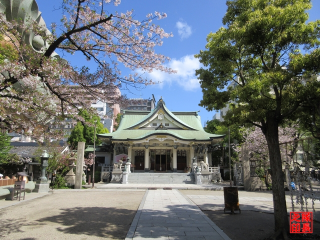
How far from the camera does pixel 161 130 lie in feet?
86.1

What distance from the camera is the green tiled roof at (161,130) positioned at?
26.5m

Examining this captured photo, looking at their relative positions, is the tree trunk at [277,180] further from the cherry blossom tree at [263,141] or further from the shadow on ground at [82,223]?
the cherry blossom tree at [263,141]

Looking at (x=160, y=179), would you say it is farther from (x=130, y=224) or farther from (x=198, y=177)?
(x=130, y=224)

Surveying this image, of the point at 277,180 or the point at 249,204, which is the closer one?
the point at 277,180

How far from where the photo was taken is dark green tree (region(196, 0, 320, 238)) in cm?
523

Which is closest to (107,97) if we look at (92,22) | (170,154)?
(92,22)

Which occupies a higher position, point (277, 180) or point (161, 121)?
Result: point (161, 121)

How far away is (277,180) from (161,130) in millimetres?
21043

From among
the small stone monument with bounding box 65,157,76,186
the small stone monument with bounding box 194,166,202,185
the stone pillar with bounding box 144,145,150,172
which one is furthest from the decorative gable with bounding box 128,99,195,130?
the small stone monument with bounding box 65,157,76,186

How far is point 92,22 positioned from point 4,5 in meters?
14.9

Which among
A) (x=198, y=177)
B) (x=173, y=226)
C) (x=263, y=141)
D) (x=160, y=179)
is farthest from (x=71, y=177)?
(x=263, y=141)

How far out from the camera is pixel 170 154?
95.7 ft

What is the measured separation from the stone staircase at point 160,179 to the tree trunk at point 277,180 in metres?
17.3

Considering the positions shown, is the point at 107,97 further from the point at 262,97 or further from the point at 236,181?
the point at 236,181
